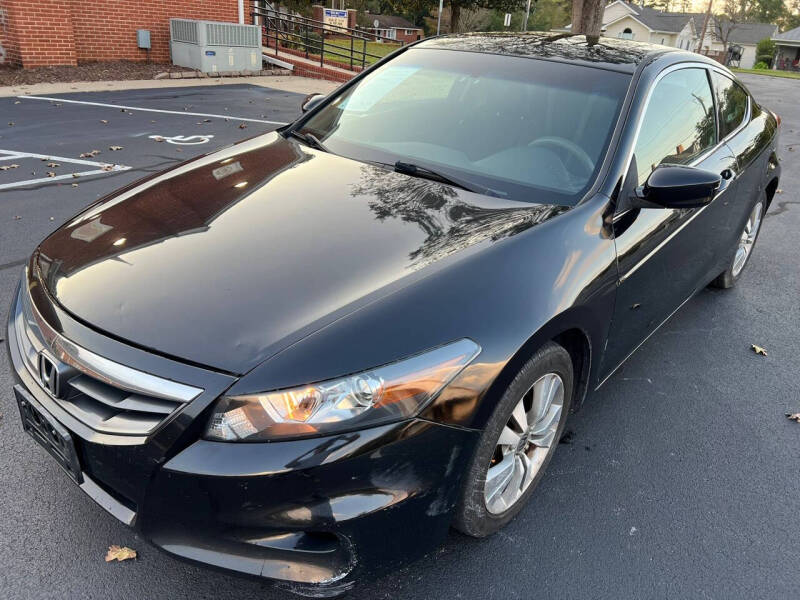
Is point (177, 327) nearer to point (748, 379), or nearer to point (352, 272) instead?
point (352, 272)

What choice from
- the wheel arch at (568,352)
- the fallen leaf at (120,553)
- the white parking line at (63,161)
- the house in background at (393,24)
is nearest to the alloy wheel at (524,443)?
the wheel arch at (568,352)

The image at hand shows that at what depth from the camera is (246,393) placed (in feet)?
5.66

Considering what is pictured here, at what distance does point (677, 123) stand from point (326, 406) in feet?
8.15

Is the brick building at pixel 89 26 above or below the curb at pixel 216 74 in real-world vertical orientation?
above

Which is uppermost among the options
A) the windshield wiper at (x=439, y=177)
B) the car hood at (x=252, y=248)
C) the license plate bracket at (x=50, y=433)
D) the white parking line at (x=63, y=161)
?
the windshield wiper at (x=439, y=177)

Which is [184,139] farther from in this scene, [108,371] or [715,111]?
[108,371]

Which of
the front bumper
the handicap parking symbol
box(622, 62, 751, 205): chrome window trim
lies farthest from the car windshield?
the handicap parking symbol

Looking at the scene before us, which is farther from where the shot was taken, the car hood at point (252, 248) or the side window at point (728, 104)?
the side window at point (728, 104)

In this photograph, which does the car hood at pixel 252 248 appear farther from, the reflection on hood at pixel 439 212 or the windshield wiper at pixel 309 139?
the windshield wiper at pixel 309 139

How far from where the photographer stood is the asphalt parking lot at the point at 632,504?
218 cm

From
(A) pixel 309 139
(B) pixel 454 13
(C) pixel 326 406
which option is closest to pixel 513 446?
(C) pixel 326 406

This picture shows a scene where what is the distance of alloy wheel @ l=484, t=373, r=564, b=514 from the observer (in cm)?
223

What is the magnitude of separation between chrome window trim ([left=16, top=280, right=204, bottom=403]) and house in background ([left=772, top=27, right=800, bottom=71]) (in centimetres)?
7580

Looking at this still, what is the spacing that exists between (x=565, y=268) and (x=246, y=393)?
47.7 inches
